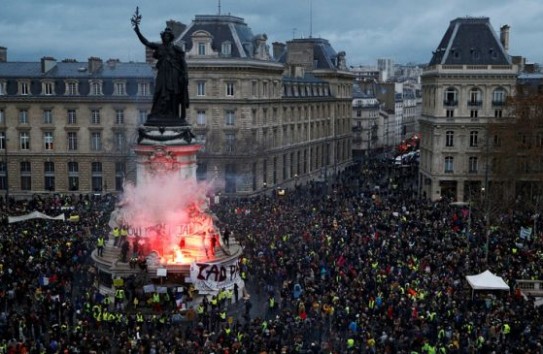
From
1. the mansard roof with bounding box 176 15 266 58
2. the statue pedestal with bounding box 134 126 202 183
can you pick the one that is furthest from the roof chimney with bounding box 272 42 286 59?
the statue pedestal with bounding box 134 126 202 183

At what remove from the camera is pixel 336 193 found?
7019cm

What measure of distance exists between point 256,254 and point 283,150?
3865cm

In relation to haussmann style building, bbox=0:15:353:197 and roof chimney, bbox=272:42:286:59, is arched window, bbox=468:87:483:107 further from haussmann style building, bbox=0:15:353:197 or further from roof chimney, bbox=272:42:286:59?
roof chimney, bbox=272:42:286:59

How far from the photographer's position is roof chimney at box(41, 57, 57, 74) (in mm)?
72125

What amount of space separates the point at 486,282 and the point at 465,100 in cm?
4025

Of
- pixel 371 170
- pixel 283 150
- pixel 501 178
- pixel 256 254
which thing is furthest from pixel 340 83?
pixel 256 254

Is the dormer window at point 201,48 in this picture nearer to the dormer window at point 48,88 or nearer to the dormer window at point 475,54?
the dormer window at point 48,88

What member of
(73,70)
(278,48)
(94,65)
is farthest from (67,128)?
(278,48)

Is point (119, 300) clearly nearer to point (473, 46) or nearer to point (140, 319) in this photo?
point (140, 319)

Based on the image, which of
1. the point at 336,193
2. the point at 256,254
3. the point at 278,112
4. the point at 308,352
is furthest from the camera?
the point at 278,112

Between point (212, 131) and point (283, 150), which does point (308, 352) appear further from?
point (283, 150)

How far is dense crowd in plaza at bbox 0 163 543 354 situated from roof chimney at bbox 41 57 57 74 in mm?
23133

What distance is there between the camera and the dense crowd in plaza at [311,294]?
2803cm

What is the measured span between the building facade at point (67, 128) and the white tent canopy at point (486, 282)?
4360 centimetres
